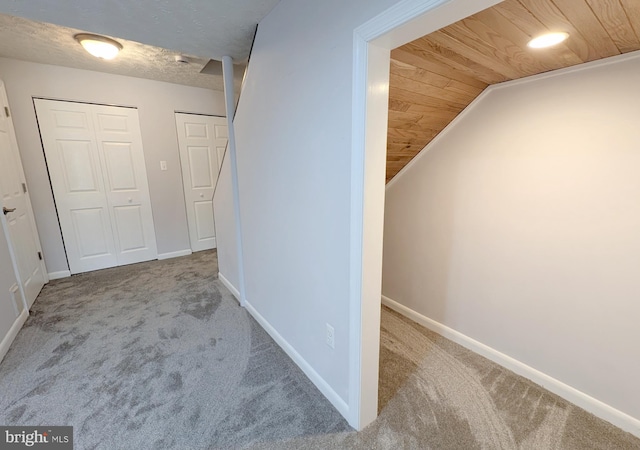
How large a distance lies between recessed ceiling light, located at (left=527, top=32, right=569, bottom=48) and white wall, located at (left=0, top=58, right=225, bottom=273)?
375 cm

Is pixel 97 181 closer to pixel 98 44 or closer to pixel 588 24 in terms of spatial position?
pixel 98 44

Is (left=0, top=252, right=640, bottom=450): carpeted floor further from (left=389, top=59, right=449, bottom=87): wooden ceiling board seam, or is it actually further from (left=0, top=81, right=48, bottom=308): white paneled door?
(left=389, top=59, right=449, bottom=87): wooden ceiling board seam

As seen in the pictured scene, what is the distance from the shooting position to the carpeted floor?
1.27 m

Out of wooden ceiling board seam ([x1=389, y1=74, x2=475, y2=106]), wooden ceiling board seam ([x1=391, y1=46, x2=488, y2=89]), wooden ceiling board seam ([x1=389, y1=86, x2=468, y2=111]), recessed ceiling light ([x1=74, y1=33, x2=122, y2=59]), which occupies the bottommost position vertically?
wooden ceiling board seam ([x1=389, y1=86, x2=468, y2=111])

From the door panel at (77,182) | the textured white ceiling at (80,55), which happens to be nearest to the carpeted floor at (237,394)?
the door panel at (77,182)

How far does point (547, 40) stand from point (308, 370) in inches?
76.9

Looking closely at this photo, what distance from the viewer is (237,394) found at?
1518 millimetres

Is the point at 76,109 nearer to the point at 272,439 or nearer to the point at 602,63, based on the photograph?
the point at 272,439

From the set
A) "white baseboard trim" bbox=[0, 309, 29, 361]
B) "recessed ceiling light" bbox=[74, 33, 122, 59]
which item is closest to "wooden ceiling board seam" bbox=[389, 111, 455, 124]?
"recessed ceiling light" bbox=[74, 33, 122, 59]

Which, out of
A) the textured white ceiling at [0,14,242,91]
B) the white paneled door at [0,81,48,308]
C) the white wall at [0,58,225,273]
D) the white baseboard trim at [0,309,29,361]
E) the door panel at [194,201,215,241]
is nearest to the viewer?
the white baseboard trim at [0,309,29,361]

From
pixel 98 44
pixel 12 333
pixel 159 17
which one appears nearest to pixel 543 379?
pixel 159 17

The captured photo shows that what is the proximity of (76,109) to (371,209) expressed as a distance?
→ 145 inches

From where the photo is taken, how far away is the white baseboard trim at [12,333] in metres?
1.82

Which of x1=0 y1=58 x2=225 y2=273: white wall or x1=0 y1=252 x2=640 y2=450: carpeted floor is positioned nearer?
x1=0 y1=252 x2=640 y2=450: carpeted floor
